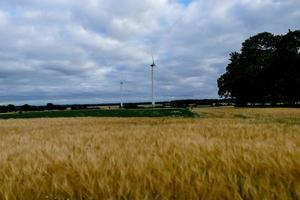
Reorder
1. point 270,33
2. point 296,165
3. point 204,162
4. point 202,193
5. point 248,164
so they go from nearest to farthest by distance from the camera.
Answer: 1. point 202,193
2. point 296,165
3. point 248,164
4. point 204,162
5. point 270,33

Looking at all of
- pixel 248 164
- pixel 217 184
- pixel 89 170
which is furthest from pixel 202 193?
pixel 89 170

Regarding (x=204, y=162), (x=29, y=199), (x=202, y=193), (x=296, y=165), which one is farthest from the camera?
(x=204, y=162)

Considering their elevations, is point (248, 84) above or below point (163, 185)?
above

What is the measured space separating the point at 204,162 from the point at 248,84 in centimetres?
7724

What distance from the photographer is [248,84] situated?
7975 centimetres

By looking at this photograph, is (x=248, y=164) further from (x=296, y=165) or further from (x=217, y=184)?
(x=217, y=184)

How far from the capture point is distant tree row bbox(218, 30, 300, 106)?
7000 cm

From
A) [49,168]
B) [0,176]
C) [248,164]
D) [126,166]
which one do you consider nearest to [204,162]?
[248,164]

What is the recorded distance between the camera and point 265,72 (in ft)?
245

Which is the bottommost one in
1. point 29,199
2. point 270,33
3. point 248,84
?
point 29,199

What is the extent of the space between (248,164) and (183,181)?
109 cm

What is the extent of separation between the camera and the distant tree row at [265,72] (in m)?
70.0

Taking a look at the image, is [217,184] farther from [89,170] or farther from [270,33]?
[270,33]

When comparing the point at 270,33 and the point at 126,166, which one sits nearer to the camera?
the point at 126,166
